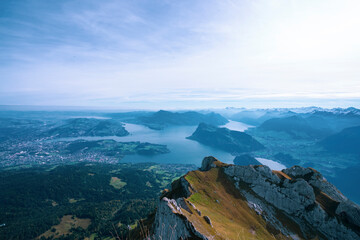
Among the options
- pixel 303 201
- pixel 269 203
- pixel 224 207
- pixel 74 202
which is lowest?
pixel 74 202

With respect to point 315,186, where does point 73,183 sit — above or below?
below

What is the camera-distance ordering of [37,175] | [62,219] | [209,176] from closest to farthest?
[209,176], [62,219], [37,175]

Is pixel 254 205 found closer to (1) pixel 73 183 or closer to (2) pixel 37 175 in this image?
(1) pixel 73 183

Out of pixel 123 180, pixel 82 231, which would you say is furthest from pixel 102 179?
pixel 82 231

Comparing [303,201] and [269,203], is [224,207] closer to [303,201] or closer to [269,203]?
[269,203]

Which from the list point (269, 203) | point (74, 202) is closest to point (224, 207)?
point (269, 203)

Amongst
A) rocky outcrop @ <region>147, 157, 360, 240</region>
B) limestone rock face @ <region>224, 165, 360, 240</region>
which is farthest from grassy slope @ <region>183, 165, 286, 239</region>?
limestone rock face @ <region>224, 165, 360, 240</region>

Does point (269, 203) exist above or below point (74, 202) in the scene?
above

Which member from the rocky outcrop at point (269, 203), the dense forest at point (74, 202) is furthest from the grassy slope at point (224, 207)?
the dense forest at point (74, 202)
